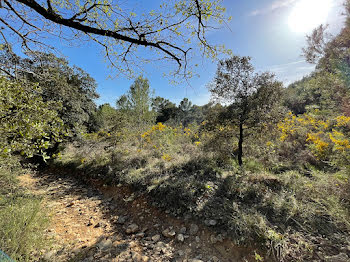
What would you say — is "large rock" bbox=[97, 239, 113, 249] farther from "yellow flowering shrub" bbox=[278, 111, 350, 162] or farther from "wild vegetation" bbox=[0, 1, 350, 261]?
"yellow flowering shrub" bbox=[278, 111, 350, 162]

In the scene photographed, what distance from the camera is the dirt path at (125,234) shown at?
2.14 metres

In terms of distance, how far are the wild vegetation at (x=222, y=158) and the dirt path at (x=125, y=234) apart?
232 millimetres

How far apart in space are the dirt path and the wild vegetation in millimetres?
232

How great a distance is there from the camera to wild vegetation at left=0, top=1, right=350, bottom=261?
1989mm

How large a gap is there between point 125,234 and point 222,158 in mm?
3527

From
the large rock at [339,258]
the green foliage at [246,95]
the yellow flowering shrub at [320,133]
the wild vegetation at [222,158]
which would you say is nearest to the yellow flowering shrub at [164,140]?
the wild vegetation at [222,158]

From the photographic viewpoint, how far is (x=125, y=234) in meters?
2.72

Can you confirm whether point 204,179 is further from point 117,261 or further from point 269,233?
point 117,261

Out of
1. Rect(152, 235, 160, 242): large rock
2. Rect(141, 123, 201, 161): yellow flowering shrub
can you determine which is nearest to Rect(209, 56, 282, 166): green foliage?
Rect(141, 123, 201, 161): yellow flowering shrub

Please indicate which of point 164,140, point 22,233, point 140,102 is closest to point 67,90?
point 140,102

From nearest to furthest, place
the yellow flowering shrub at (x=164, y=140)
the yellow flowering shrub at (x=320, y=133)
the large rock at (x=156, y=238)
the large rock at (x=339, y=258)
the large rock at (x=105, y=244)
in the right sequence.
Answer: the large rock at (x=339, y=258)
the large rock at (x=105, y=244)
the large rock at (x=156, y=238)
the yellow flowering shrub at (x=320, y=133)
the yellow flowering shrub at (x=164, y=140)

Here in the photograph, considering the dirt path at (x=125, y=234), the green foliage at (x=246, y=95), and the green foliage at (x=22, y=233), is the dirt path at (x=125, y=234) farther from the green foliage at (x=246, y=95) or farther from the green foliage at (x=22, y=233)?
the green foliage at (x=246, y=95)

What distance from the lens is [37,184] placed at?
5086 mm

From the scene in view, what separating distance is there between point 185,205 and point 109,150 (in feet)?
13.8
